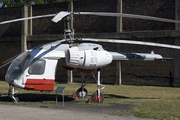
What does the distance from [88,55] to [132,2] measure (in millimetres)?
12071

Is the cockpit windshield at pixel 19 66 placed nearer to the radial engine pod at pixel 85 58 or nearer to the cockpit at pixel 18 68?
the cockpit at pixel 18 68

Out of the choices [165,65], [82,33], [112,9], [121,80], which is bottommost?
[121,80]

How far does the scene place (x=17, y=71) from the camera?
1190cm

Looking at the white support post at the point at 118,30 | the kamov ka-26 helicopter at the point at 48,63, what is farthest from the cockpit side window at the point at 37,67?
the white support post at the point at 118,30

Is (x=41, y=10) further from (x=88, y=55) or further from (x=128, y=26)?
(x=88, y=55)

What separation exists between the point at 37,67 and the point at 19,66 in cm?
84

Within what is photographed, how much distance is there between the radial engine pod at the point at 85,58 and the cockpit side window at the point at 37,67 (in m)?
1.26

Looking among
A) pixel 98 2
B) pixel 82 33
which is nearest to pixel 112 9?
pixel 98 2

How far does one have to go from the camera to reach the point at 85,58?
11.4 meters

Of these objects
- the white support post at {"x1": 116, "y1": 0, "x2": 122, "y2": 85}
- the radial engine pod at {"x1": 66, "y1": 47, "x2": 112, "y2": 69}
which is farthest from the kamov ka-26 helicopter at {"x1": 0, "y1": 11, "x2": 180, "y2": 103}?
the white support post at {"x1": 116, "y1": 0, "x2": 122, "y2": 85}

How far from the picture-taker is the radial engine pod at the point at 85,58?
37.0 feet

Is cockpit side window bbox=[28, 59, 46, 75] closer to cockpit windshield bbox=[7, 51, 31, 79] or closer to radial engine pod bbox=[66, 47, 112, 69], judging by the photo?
cockpit windshield bbox=[7, 51, 31, 79]

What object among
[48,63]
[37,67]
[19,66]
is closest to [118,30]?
[48,63]

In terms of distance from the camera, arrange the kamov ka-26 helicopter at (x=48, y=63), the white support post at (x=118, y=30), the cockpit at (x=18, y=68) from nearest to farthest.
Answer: the kamov ka-26 helicopter at (x=48, y=63), the cockpit at (x=18, y=68), the white support post at (x=118, y=30)
